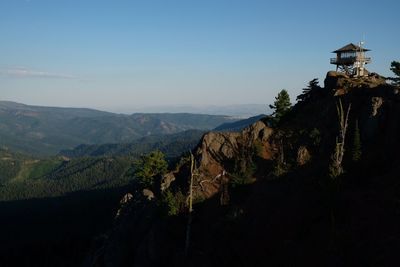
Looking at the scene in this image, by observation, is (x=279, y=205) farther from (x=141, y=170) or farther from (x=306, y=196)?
(x=141, y=170)

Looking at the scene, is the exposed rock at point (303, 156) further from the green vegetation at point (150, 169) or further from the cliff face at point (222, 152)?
the green vegetation at point (150, 169)

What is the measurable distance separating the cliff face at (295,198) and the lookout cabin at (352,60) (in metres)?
6.04

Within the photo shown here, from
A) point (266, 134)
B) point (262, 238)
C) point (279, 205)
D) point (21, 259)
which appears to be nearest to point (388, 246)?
point (262, 238)

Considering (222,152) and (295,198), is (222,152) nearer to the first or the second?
(222,152)

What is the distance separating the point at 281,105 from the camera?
76.1m

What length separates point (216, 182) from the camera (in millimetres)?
64562

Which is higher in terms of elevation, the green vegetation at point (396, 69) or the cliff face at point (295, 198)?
the green vegetation at point (396, 69)

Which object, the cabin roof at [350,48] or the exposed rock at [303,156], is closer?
the exposed rock at [303,156]

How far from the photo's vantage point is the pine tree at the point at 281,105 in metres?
75.2

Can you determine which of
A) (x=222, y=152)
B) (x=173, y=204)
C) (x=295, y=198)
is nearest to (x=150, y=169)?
(x=222, y=152)

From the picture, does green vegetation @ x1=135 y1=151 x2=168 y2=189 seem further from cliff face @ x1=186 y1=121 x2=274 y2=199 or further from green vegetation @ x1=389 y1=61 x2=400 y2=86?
green vegetation @ x1=389 y1=61 x2=400 y2=86

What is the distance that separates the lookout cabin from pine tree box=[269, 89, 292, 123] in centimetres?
1446

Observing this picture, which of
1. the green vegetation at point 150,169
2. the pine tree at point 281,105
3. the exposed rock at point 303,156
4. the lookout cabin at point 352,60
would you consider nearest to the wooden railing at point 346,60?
the lookout cabin at point 352,60

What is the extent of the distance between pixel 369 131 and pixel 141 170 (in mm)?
39957
